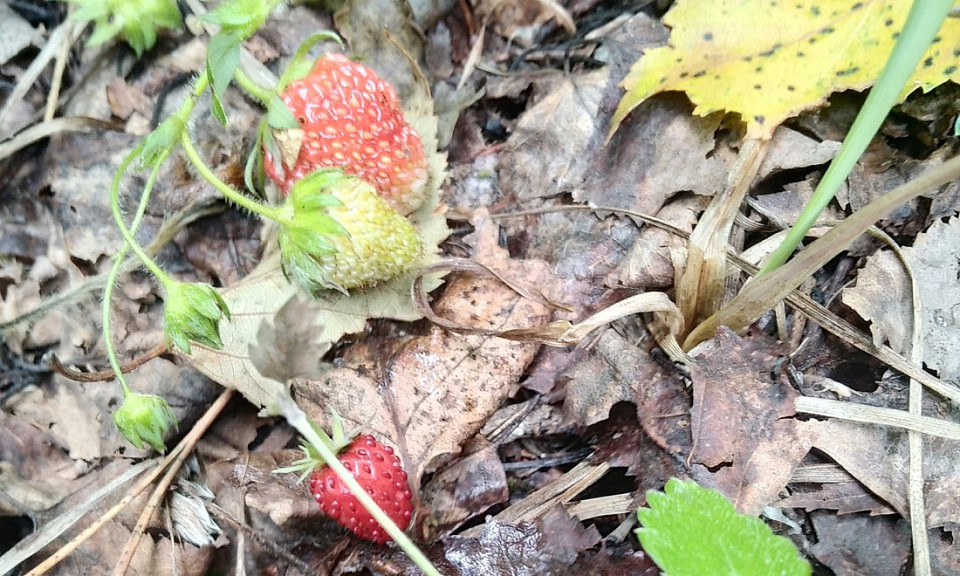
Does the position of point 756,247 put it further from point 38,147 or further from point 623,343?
point 38,147

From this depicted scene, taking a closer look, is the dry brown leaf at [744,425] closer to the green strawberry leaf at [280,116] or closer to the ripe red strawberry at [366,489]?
the ripe red strawberry at [366,489]

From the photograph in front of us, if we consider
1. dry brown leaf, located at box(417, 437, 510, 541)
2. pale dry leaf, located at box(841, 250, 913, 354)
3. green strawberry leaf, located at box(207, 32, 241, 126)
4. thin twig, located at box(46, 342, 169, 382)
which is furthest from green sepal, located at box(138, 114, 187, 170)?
pale dry leaf, located at box(841, 250, 913, 354)

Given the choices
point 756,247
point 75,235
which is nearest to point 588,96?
point 756,247

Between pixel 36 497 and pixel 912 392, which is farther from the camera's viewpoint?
pixel 36 497

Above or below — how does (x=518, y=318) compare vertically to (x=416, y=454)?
above

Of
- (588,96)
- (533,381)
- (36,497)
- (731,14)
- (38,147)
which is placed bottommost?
(36,497)

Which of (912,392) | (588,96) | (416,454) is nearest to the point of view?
(912,392)
